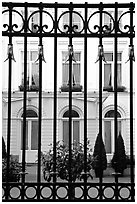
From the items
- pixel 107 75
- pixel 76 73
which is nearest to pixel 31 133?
pixel 76 73

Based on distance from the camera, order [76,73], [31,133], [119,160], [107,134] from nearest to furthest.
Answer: [119,160], [107,134], [31,133], [76,73]

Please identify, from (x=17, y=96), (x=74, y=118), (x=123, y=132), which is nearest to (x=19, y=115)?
(x=17, y=96)

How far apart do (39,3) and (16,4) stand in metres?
0.21

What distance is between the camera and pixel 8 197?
3.01m

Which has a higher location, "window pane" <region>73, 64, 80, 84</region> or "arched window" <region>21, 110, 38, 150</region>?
"window pane" <region>73, 64, 80, 84</region>

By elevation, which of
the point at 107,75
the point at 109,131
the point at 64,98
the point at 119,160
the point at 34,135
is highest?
the point at 107,75

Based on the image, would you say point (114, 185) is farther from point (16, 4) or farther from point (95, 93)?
point (95, 93)

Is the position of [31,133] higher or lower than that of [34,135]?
higher

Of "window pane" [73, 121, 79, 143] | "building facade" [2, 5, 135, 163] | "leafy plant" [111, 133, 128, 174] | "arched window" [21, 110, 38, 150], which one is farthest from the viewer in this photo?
"arched window" [21, 110, 38, 150]

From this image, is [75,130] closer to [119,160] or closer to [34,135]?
[34,135]

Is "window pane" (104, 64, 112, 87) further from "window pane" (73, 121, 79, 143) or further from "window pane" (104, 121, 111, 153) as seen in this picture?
"window pane" (73, 121, 79, 143)

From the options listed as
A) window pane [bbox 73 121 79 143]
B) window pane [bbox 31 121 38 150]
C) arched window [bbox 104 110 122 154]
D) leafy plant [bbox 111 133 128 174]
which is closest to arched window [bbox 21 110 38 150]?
window pane [bbox 31 121 38 150]

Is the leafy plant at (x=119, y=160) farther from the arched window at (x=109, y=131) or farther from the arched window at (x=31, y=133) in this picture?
the arched window at (x=31, y=133)

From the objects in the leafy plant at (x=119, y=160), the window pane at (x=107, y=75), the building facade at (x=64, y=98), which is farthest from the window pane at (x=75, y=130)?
the leafy plant at (x=119, y=160)
